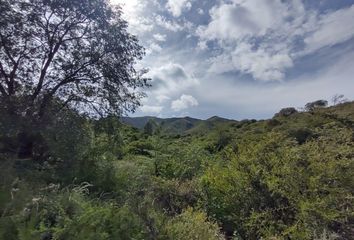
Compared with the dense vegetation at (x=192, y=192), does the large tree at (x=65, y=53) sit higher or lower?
higher

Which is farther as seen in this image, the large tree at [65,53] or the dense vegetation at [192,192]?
the large tree at [65,53]

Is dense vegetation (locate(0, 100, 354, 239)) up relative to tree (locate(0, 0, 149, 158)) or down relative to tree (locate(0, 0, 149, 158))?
down

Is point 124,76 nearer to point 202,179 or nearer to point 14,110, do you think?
point 14,110

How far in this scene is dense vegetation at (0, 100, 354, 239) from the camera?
4.34 m

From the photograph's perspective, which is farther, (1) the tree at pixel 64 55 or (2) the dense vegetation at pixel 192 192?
(1) the tree at pixel 64 55

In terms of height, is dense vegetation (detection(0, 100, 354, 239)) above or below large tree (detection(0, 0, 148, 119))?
below

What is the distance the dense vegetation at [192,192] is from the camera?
434 centimetres

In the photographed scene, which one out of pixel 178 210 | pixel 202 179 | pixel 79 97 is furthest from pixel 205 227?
pixel 79 97

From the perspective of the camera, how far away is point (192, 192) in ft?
26.2

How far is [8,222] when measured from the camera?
3.07 metres

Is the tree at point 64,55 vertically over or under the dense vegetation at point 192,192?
over

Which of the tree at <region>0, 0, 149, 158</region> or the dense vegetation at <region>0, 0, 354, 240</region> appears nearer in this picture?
the dense vegetation at <region>0, 0, 354, 240</region>

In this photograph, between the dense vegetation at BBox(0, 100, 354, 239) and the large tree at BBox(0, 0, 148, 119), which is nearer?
the dense vegetation at BBox(0, 100, 354, 239)

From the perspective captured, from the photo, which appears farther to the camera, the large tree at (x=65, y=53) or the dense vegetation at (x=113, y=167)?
the large tree at (x=65, y=53)
